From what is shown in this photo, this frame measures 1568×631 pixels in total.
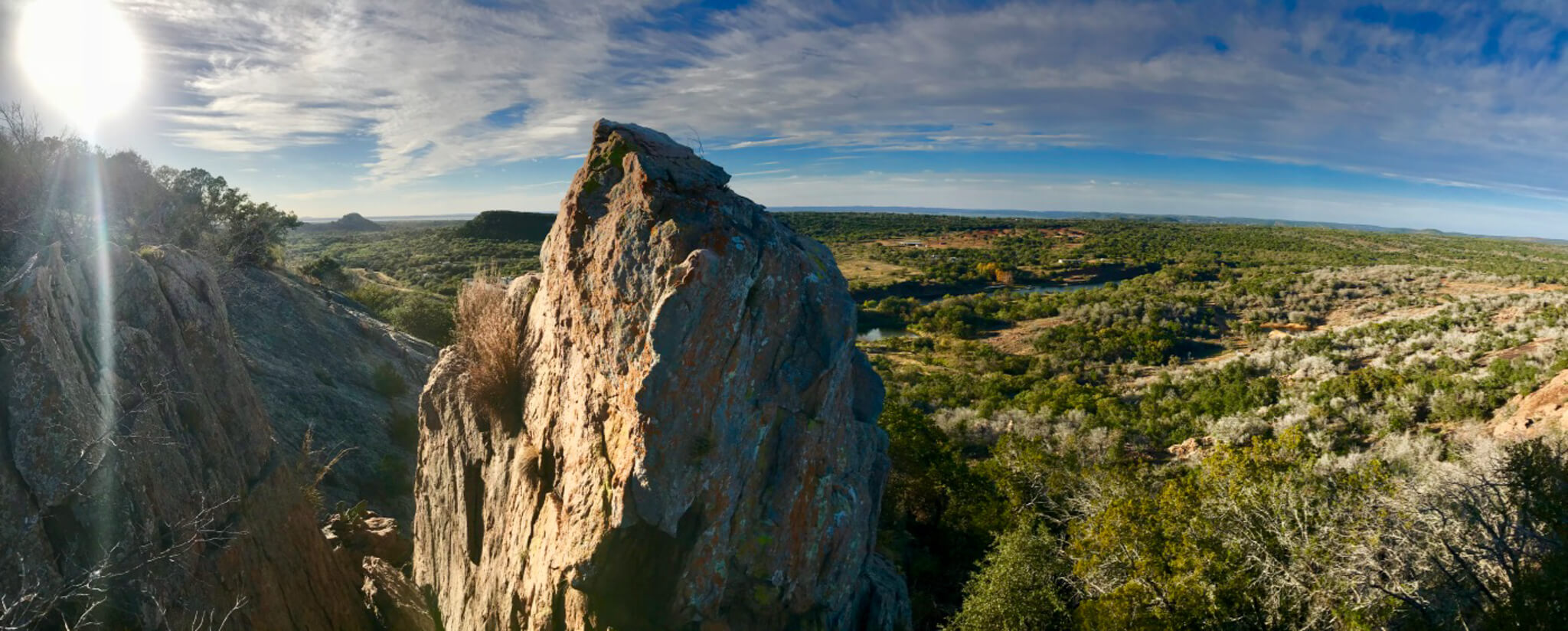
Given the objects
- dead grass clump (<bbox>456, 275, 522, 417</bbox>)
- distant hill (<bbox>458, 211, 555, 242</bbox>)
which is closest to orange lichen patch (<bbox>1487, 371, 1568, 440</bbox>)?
dead grass clump (<bbox>456, 275, 522, 417</bbox>)

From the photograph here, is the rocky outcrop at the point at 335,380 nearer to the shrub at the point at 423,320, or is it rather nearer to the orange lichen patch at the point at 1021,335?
the shrub at the point at 423,320

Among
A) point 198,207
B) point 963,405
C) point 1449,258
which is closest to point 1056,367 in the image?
point 963,405

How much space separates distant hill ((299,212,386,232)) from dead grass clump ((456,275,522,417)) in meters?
169

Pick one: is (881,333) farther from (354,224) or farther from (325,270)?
(354,224)

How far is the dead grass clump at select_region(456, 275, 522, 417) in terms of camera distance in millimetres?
9898

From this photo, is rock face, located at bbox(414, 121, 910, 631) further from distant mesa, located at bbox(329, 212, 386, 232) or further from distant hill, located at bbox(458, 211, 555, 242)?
distant mesa, located at bbox(329, 212, 386, 232)

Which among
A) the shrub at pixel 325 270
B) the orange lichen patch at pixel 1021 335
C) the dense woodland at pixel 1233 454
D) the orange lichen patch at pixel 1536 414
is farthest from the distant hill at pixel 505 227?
the orange lichen patch at pixel 1536 414

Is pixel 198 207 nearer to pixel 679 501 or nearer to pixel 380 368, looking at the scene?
pixel 380 368

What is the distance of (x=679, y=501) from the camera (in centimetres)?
753

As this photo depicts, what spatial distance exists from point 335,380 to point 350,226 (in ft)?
574

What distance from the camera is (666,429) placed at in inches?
292

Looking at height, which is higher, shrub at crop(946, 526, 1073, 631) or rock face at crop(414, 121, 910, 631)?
rock face at crop(414, 121, 910, 631)

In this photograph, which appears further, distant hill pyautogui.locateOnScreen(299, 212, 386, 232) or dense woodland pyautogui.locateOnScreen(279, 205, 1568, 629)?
distant hill pyautogui.locateOnScreen(299, 212, 386, 232)

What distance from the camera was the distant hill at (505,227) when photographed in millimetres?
91875
